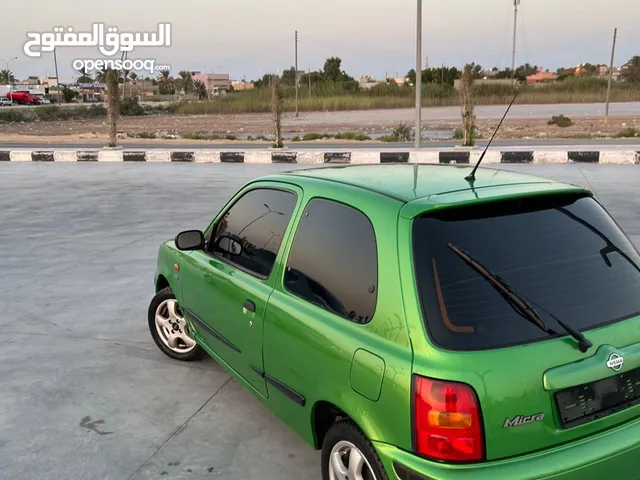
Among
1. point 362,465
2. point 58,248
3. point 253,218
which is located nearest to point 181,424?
point 253,218

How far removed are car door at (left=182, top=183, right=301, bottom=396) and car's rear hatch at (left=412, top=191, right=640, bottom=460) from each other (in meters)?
1.04

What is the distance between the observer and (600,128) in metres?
31.2

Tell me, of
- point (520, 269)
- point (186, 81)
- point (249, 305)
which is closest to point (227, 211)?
point (249, 305)

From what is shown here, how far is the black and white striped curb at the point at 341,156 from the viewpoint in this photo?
15.1 meters

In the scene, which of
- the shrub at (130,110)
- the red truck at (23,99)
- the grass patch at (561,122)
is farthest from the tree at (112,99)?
the red truck at (23,99)

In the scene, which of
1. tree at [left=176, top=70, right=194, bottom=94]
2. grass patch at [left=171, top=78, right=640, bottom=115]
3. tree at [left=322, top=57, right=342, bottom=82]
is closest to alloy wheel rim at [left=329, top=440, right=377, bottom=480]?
grass patch at [left=171, top=78, right=640, bottom=115]

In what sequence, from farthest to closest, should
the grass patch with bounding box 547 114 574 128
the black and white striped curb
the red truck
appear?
1. the red truck
2. the grass patch with bounding box 547 114 574 128
3. the black and white striped curb

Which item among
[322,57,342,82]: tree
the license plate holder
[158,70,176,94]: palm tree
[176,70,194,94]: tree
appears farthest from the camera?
[158,70,176,94]: palm tree

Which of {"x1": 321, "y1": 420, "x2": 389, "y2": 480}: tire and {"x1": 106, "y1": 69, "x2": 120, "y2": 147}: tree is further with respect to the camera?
{"x1": 106, "y1": 69, "x2": 120, "y2": 147}: tree

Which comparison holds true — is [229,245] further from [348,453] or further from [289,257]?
[348,453]

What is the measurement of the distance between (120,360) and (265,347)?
1.97 m

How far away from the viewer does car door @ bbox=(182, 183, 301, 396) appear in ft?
10.1

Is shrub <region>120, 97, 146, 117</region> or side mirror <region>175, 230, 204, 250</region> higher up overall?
shrub <region>120, 97, 146, 117</region>

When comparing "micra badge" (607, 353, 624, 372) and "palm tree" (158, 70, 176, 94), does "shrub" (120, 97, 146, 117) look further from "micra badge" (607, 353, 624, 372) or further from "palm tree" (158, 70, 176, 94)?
"palm tree" (158, 70, 176, 94)
